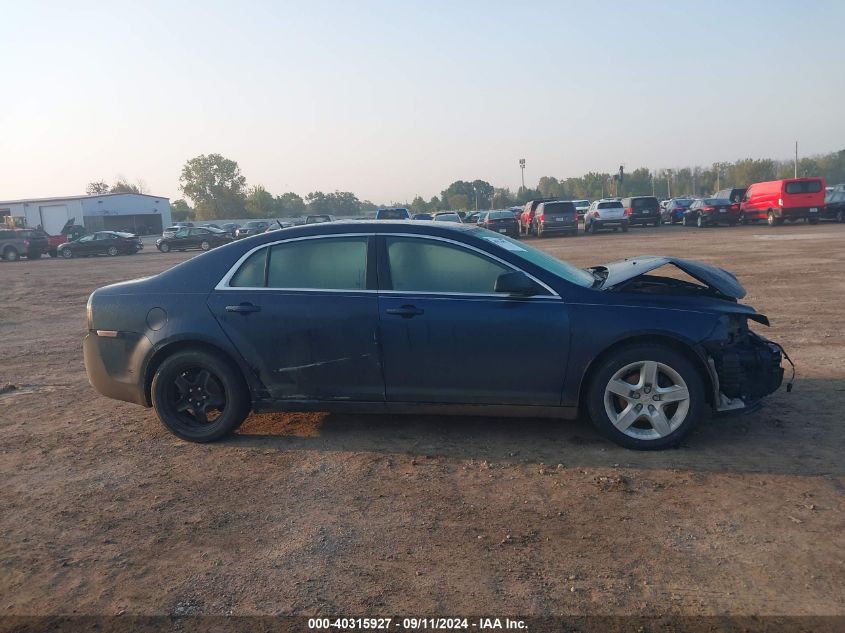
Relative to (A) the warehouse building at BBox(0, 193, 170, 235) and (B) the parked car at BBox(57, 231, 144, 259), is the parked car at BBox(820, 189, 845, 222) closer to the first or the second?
(B) the parked car at BBox(57, 231, 144, 259)

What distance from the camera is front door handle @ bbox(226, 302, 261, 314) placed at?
5105 millimetres

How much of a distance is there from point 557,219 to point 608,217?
9.41ft

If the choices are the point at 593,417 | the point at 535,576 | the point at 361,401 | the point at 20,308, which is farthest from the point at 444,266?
the point at 20,308

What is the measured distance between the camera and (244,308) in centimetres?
512

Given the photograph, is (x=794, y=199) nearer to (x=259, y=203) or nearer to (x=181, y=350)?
(x=181, y=350)

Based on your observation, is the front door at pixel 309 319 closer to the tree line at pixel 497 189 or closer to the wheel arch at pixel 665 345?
the wheel arch at pixel 665 345

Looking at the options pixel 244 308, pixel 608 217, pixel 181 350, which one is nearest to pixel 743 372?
pixel 244 308

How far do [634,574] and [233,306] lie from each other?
10.7 feet

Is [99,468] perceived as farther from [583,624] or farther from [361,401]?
[583,624]

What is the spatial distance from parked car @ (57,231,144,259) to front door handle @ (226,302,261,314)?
128ft

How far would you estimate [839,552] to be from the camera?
3354mm

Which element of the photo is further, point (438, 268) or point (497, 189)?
point (497, 189)

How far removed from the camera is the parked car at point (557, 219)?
35.8 metres

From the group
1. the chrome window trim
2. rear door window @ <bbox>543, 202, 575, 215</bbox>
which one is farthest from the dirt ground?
rear door window @ <bbox>543, 202, 575, 215</bbox>
